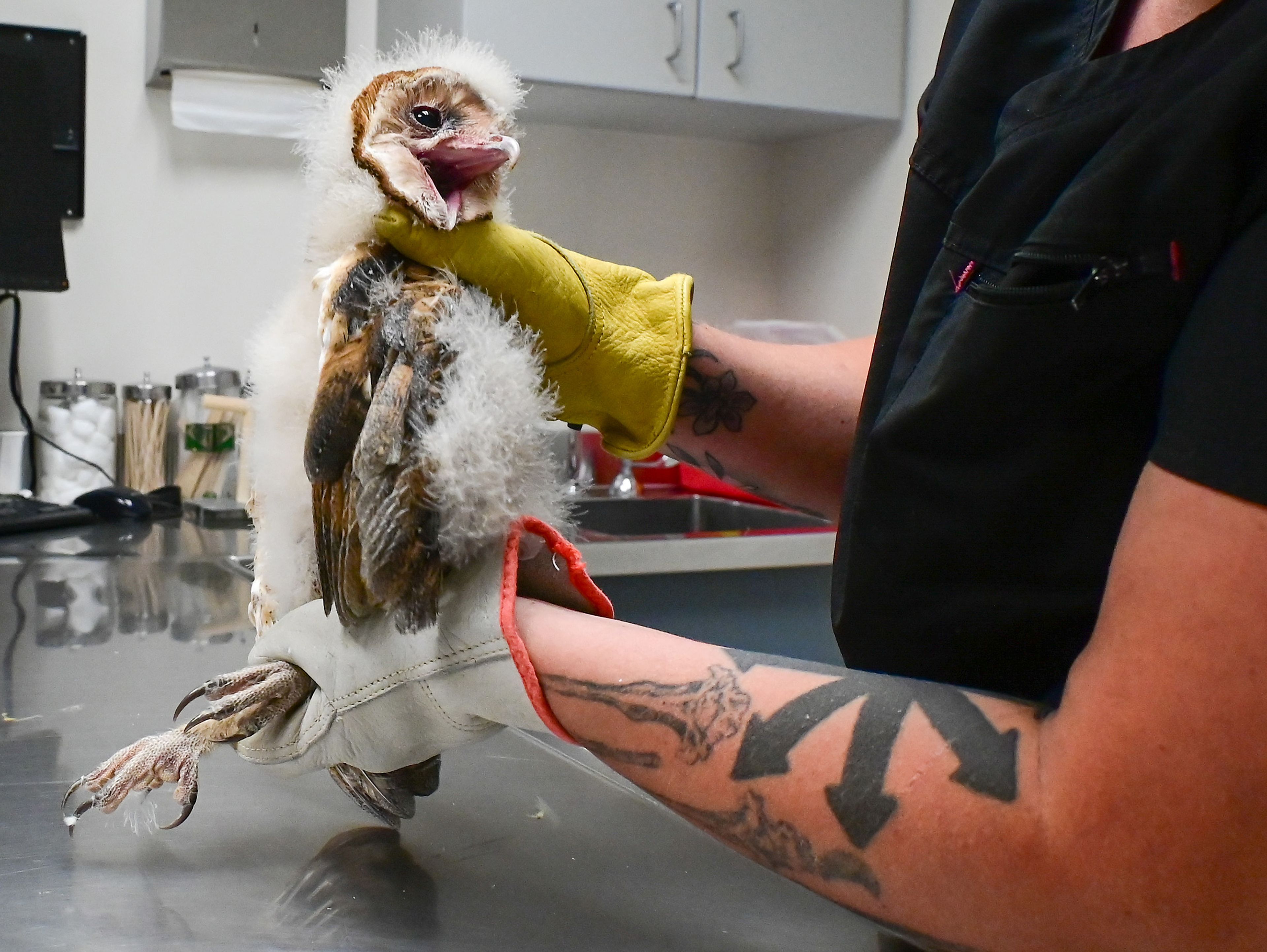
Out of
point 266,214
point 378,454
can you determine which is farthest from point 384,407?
point 266,214

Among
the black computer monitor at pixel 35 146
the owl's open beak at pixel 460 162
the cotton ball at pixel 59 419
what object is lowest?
the cotton ball at pixel 59 419

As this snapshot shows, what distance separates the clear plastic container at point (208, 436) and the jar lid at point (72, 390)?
15cm

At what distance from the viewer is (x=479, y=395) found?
25.2 inches

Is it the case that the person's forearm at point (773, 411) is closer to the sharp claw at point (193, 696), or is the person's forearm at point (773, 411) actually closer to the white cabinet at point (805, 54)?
the sharp claw at point (193, 696)

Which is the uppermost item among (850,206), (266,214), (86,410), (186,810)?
(850,206)

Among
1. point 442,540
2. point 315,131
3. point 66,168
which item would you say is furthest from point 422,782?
point 66,168

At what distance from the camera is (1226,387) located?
18.5 inches

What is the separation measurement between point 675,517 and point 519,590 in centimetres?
196

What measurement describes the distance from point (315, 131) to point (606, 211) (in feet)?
7.27

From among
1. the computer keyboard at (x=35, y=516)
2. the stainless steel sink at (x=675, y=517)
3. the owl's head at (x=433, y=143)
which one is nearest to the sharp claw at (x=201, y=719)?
the owl's head at (x=433, y=143)

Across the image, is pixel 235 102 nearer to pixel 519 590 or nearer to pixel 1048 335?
pixel 519 590

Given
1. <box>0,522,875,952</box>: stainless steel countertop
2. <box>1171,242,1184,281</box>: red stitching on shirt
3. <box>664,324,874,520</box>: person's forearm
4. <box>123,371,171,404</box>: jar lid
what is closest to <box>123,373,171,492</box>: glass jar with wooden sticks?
<box>123,371,171,404</box>: jar lid

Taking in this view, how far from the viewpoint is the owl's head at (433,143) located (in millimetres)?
695

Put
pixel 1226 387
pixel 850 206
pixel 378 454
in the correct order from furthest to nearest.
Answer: pixel 850 206
pixel 378 454
pixel 1226 387
